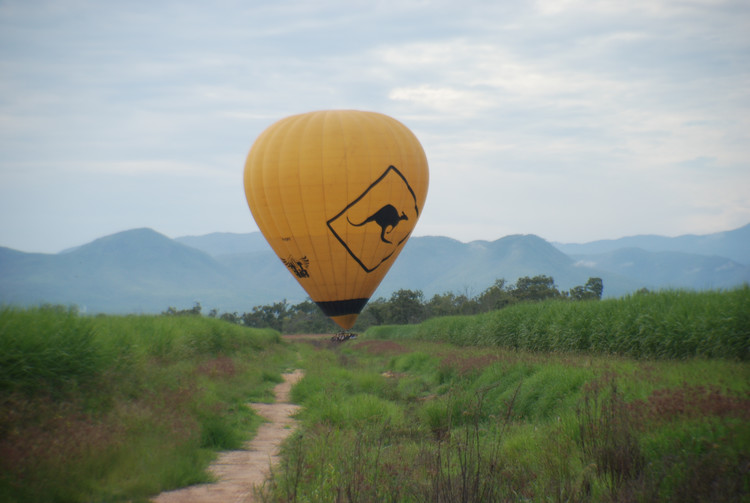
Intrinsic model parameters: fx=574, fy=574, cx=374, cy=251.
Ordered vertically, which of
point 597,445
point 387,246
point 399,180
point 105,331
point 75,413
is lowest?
point 597,445

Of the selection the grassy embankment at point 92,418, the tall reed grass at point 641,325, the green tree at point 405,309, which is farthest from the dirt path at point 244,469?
the green tree at point 405,309

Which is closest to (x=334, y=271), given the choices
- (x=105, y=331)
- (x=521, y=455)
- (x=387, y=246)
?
(x=387, y=246)

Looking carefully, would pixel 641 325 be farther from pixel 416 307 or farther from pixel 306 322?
pixel 306 322

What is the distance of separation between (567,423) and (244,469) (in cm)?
418

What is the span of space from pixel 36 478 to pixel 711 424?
6.69 meters

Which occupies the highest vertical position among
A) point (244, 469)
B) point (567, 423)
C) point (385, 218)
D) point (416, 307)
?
point (385, 218)

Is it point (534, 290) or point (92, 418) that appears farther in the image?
point (534, 290)

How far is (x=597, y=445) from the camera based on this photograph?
5867 millimetres

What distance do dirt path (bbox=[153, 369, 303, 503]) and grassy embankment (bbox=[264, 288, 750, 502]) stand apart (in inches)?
15.9

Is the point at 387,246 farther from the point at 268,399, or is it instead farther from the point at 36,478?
the point at 36,478

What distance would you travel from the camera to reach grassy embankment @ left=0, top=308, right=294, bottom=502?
5918mm

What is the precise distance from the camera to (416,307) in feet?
225

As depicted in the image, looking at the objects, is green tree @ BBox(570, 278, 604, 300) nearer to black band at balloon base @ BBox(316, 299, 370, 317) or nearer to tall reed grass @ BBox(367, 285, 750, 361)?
tall reed grass @ BBox(367, 285, 750, 361)

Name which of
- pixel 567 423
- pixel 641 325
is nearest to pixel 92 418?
pixel 567 423
